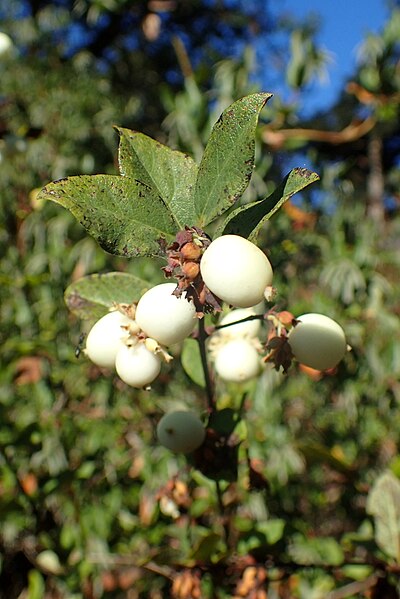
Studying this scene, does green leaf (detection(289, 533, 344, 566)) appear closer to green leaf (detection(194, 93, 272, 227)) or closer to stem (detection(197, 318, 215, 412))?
stem (detection(197, 318, 215, 412))

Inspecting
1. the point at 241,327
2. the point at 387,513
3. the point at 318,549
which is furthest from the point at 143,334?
the point at 318,549

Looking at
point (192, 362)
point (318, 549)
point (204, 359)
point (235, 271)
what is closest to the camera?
point (235, 271)

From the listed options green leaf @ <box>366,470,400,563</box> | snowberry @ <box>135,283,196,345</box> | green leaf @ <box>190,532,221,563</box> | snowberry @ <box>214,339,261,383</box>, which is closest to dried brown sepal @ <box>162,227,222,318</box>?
snowberry @ <box>135,283,196,345</box>

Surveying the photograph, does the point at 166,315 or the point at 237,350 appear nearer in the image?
the point at 166,315

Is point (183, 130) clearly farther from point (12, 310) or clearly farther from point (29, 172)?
point (29, 172)

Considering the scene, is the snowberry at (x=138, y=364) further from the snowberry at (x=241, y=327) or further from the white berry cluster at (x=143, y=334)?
the snowberry at (x=241, y=327)

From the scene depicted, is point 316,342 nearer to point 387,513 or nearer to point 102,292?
point 102,292
